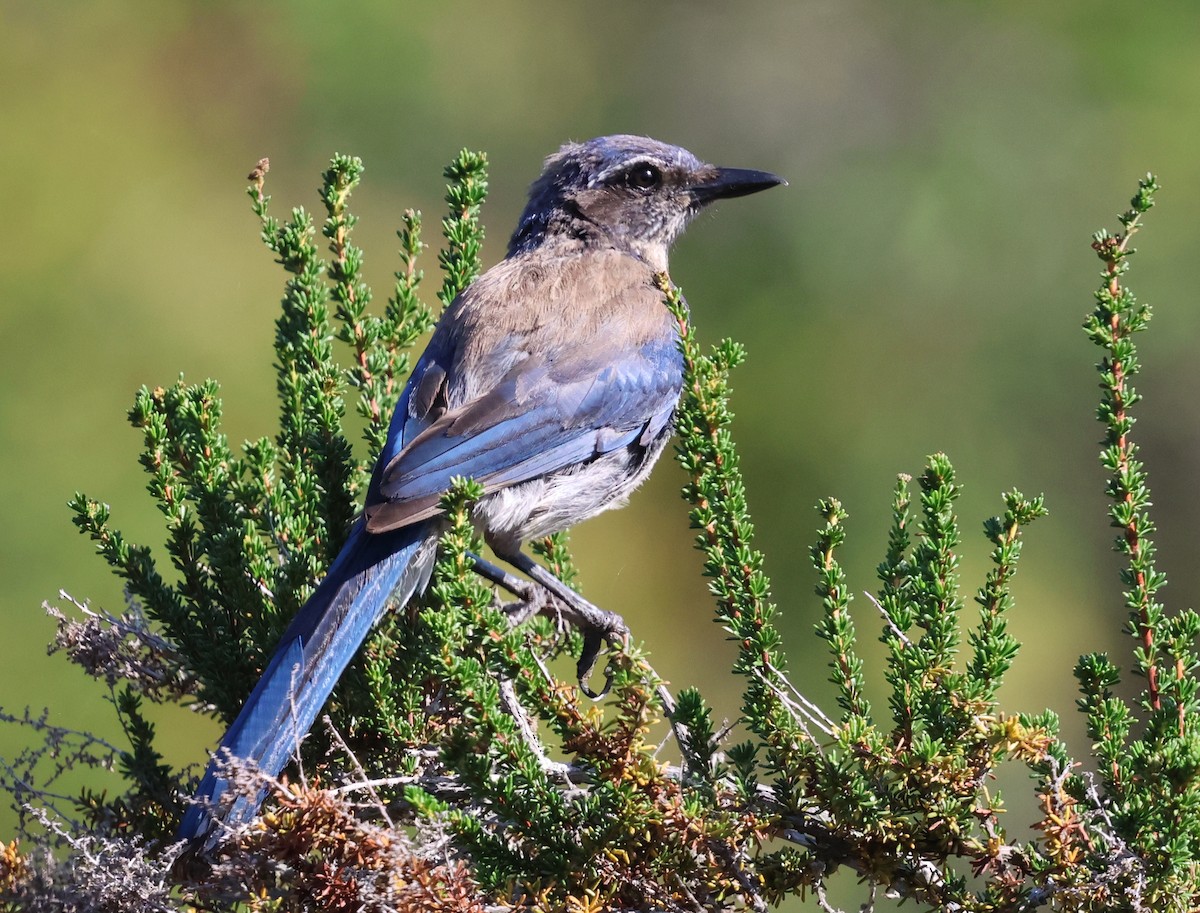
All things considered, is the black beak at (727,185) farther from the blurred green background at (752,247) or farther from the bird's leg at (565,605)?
the bird's leg at (565,605)

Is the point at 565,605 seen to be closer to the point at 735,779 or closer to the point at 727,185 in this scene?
the point at 735,779

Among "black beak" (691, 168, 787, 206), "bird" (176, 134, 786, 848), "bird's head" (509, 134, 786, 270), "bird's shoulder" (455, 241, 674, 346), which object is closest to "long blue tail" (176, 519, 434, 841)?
"bird" (176, 134, 786, 848)

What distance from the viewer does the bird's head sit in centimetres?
437

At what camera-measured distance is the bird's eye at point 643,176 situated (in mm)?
4430

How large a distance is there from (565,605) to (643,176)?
1655 mm

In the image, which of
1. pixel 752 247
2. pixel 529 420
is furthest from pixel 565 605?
pixel 752 247

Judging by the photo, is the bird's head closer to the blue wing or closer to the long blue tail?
the blue wing

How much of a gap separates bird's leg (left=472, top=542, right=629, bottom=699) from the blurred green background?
4.63 feet

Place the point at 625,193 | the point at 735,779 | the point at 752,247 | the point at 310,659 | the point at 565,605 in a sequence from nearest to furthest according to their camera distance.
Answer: the point at 735,779 < the point at 310,659 < the point at 565,605 < the point at 625,193 < the point at 752,247

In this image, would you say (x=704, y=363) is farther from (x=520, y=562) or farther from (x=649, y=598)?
(x=649, y=598)

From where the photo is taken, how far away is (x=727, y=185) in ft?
14.7

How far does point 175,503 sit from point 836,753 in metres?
1.49

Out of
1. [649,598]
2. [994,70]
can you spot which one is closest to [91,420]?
[649,598]

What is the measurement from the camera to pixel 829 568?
2395 millimetres
